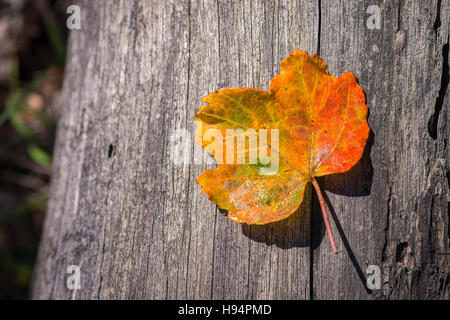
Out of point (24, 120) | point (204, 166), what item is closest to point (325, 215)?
point (204, 166)

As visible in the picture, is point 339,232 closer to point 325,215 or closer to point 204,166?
point 325,215

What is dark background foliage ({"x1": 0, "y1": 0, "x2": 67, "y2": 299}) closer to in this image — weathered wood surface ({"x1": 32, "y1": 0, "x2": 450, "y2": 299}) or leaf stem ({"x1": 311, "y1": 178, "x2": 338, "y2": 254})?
weathered wood surface ({"x1": 32, "y1": 0, "x2": 450, "y2": 299})

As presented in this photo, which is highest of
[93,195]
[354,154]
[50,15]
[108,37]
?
[50,15]

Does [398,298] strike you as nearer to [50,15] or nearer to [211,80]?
[211,80]

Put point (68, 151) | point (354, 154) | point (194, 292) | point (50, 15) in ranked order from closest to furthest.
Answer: point (354, 154) → point (194, 292) → point (68, 151) → point (50, 15)

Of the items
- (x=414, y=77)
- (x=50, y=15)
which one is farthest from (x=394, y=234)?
(x=50, y=15)

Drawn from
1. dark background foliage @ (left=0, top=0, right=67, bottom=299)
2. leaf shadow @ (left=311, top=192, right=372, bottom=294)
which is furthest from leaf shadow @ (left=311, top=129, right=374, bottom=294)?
dark background foliage @ (left=0, top=0, right=67, bottom=299)
